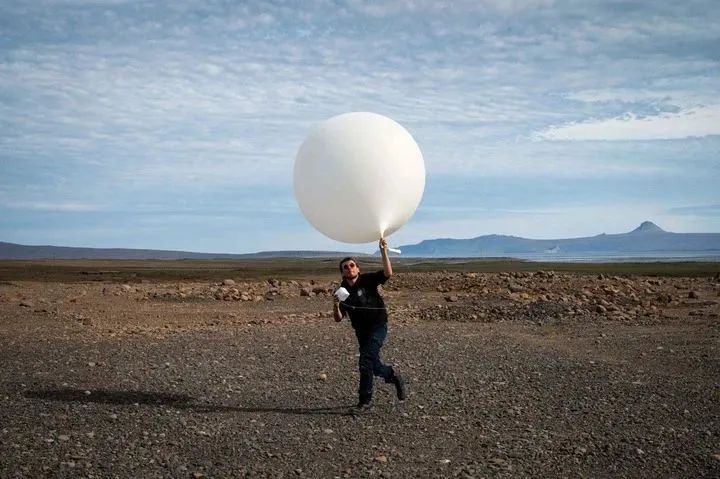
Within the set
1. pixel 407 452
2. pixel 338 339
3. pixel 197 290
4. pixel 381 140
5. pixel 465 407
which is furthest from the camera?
pixel 197 290

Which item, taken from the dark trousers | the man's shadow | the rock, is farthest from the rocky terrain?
the rock

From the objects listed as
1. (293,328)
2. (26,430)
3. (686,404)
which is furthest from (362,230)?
(293,328)

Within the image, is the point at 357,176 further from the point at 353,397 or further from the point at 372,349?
the point at 353,397

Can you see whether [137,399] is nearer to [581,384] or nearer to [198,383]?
[198,383]

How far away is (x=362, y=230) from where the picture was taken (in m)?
9.33

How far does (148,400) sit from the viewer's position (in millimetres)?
11047

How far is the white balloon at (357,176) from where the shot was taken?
9.05m

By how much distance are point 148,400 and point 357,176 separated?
489 centimetres

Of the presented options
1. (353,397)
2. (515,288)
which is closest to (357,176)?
(353,397)

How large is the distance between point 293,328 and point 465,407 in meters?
9.45

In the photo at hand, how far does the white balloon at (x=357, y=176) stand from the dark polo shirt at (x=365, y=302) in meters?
0.54

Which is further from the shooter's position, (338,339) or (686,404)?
(338,339)

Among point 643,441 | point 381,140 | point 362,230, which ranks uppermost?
point 381,140

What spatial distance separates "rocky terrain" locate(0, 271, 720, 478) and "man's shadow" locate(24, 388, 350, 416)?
0.11 ft
